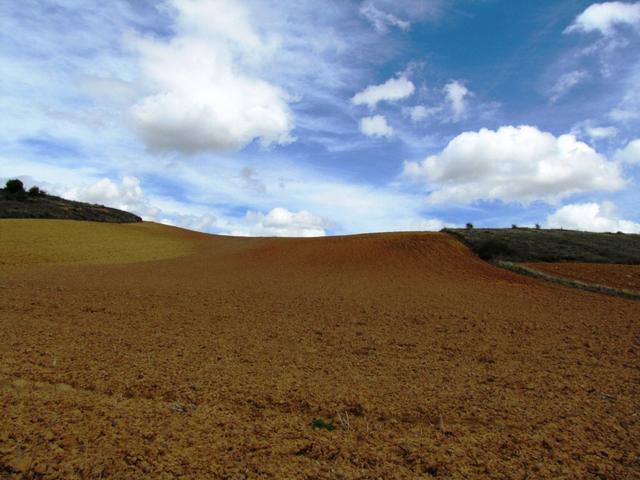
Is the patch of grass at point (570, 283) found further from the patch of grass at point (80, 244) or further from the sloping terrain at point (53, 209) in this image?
the sloping terrain at point (53, 209)

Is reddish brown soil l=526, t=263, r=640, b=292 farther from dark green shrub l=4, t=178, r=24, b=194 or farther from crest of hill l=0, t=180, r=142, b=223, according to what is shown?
dark green shrub l=4, t=178, r=24, b=194

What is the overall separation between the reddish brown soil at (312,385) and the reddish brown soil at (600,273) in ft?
13.6

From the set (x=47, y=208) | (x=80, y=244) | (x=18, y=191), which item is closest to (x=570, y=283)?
(x=80, y=244)

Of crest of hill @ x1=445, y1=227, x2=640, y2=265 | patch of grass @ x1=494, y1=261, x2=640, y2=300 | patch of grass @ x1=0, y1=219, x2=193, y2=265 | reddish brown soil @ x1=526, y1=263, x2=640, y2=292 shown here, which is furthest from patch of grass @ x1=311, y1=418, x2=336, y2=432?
patch of grass @ x1=0, y1=219, x2=193, y2=265

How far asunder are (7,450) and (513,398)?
596 cm

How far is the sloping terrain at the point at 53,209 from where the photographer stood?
4075 centimetres

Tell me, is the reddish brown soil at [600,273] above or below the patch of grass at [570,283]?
above

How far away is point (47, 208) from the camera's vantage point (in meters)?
43.6

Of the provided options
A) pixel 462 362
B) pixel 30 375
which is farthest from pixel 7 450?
pixel 462 362

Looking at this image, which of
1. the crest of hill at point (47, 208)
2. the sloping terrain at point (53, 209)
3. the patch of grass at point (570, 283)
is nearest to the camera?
the patch of grass at point (570, 283)

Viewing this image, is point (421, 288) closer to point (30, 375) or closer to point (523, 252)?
point (523, 252)

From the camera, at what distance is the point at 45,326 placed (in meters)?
9.41

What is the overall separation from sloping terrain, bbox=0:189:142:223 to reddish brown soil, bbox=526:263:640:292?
41.6 meters

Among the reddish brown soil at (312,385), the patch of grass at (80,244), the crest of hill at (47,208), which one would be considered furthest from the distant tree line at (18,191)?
the reddish brown soil at (312,385)
